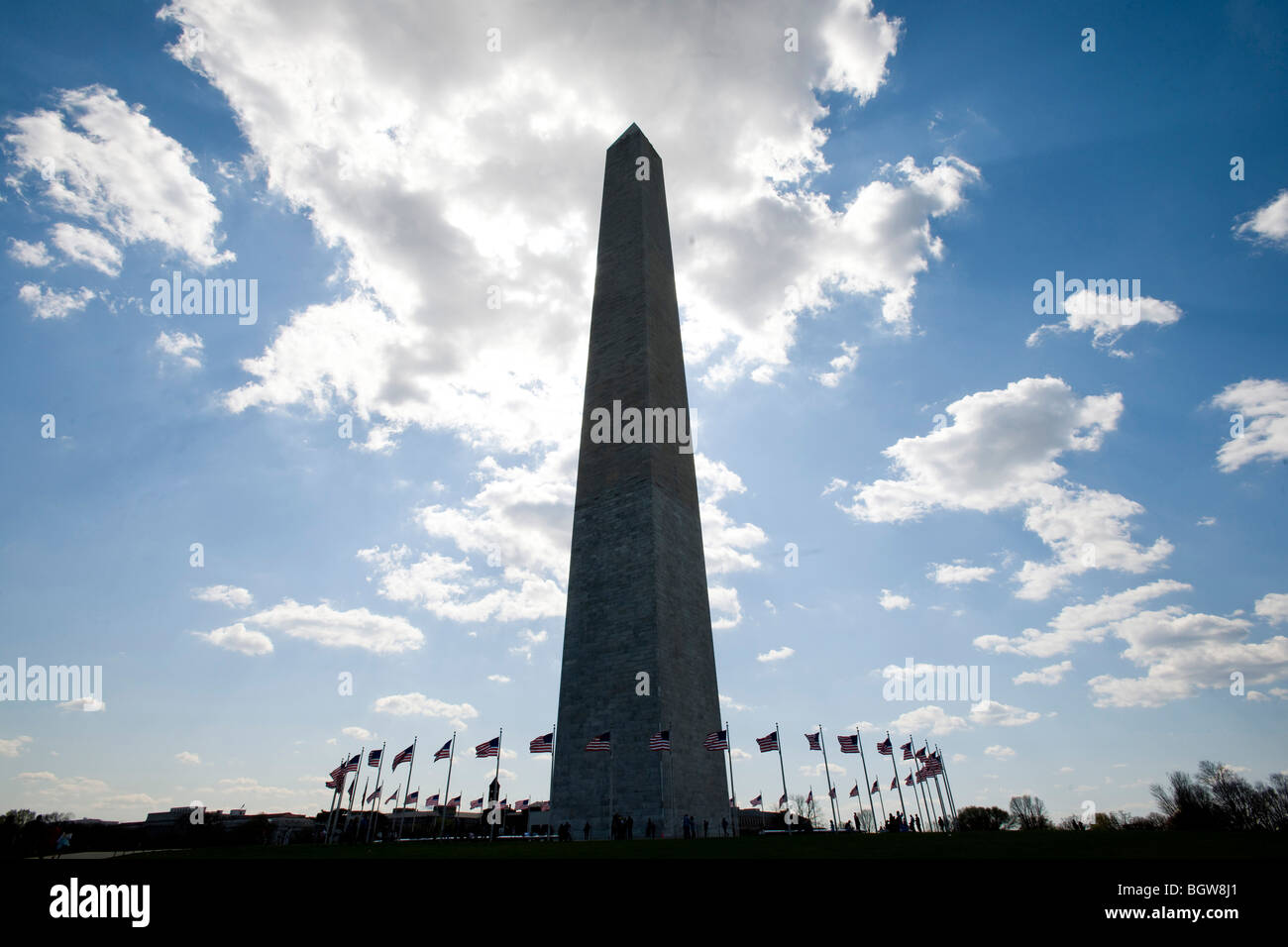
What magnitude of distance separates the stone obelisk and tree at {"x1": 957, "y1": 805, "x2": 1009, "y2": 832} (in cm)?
6801

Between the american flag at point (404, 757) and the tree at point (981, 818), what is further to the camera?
the tree at point (981, 818)

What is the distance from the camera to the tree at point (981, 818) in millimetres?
84119

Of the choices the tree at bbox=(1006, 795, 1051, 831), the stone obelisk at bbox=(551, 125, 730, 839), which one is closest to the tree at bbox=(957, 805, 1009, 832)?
the tree at bbox=(1006, 795, 1051, 831)

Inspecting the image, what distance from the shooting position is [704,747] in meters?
31.5

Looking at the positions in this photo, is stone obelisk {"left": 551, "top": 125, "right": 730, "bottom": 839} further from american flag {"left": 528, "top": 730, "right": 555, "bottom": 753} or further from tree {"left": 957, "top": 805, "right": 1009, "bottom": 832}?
tree {"left": 957, "top": 805, "right": 1009, "bottom": 832}

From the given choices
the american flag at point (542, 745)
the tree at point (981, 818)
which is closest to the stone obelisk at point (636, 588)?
the american flag at point (542, 745)

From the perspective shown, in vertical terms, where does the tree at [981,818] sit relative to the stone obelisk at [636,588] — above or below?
below

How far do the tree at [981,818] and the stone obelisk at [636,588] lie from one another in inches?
2678

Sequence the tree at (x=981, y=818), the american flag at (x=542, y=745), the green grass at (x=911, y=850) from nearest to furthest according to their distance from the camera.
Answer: the green grass at (x=911, y=850)
the american flag at (x=542, y=745)
the tree at (x=981, y=818)

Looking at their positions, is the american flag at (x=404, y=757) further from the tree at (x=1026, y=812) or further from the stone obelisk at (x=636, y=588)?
the tree at (x=1026, y=812)

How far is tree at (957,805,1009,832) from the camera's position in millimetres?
84119

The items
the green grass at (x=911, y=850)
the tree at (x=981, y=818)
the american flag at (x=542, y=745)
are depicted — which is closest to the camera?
the green grass at (x=911, y=850)
